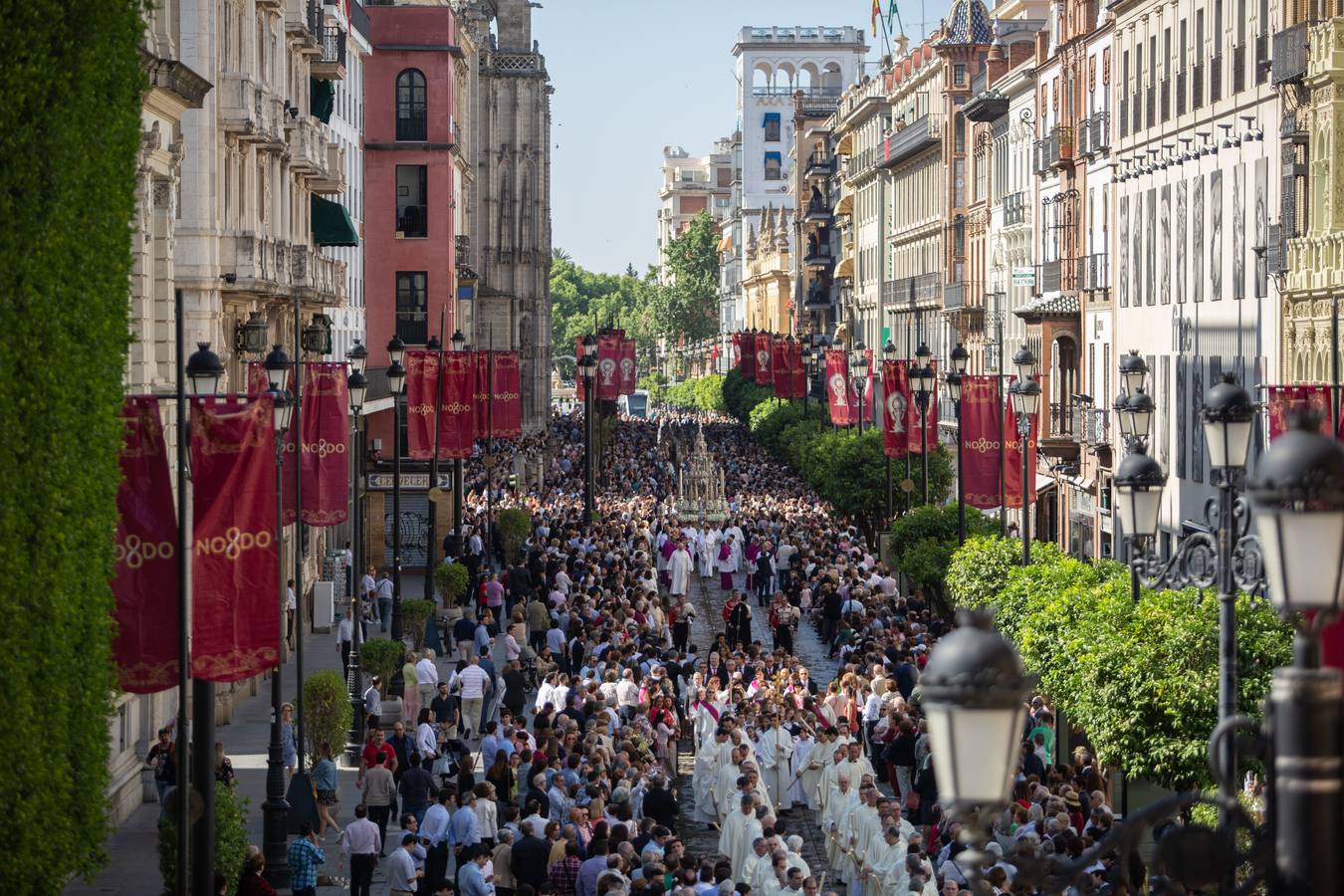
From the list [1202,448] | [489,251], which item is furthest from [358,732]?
[489,251]

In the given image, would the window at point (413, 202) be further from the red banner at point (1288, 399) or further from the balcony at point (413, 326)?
the red banner at point (1288, 399)

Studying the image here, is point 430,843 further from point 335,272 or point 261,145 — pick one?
point 335,272

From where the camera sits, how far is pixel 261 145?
4178 centimetres

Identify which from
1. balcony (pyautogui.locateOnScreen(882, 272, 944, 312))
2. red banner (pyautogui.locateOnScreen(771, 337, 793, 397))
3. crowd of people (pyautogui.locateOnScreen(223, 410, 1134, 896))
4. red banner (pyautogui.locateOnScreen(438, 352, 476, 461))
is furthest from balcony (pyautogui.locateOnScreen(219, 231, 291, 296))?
balcony (pyautogui.locateOnScreen(882, 272, 944, 312))

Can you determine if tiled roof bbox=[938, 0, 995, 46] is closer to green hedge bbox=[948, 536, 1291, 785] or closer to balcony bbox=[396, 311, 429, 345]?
balcony bbox=[396, 311, 429, 345]

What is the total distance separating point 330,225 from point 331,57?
181 inches

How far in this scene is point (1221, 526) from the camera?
1367 cm

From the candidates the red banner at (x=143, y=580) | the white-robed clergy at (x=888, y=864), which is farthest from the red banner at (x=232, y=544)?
the white-robed clergy at (x=888, y=864)

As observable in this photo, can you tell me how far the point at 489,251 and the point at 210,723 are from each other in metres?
105

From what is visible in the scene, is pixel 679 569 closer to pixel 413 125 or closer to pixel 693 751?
pixel 693 751

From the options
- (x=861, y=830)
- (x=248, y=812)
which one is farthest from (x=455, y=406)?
(x=861, y=830)

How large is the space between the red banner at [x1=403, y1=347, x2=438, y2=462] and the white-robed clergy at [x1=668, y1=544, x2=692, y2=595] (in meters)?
5.15

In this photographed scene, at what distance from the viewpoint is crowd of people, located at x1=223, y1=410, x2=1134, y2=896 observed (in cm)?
1945

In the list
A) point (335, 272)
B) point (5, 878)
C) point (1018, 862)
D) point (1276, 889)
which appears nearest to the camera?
point (1276, 889)
